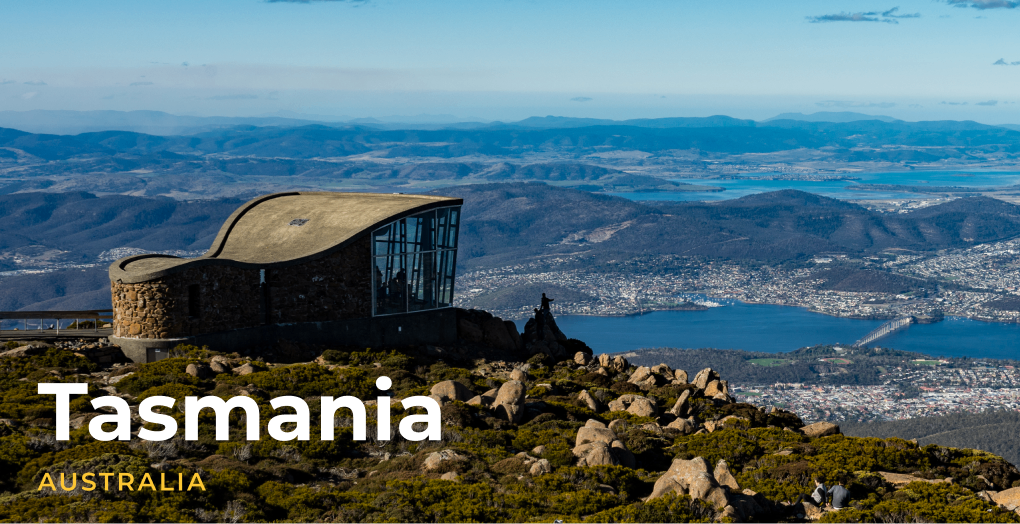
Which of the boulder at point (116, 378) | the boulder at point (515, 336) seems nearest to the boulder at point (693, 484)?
the boulder at point (116, 378)

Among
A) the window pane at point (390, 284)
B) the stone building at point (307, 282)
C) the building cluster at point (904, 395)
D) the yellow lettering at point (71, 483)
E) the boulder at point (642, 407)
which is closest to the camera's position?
the yellow lettering at point (71, 483)

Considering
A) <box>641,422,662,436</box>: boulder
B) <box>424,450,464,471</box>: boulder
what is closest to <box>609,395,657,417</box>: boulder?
<box>641,422,662,436</box>: boulder

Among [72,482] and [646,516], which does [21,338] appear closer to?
[72,482]

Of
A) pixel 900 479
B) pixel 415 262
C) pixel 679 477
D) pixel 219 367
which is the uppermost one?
pixel 415 262

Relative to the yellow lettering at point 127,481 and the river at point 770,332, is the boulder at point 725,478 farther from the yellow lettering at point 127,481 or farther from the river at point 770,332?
the river at point 770,332

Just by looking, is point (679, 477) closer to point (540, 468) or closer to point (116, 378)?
point (540, 468)

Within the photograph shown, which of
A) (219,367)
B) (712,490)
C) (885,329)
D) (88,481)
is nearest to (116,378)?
(219,367)

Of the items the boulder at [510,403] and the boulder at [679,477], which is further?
the boulder at [510,403]
